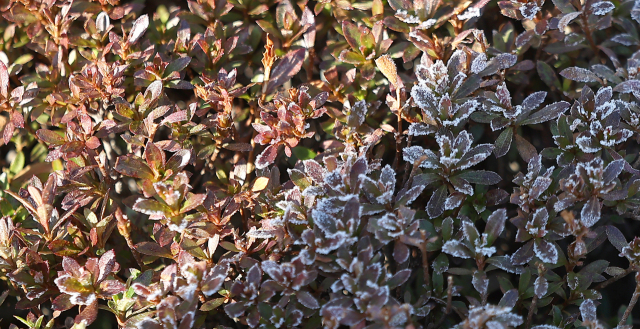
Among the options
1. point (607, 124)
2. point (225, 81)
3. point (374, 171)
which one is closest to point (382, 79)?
point (374, 171)

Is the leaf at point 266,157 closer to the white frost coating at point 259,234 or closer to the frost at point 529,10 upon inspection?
the white frost coating at point 259,234

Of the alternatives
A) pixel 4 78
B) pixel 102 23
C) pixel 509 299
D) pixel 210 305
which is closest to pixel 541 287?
pixel 509 299

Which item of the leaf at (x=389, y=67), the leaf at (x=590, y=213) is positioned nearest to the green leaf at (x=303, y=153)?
the leaf at (x=389, y=67)

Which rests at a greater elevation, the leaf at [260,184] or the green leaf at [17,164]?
the leaf at [260,184]

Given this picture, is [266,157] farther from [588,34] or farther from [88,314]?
[588,34]

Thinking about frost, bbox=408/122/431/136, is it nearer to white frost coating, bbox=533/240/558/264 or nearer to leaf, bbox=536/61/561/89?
white frost coating, bbox=533/240/558/264

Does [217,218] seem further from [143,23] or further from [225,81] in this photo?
[143,23]

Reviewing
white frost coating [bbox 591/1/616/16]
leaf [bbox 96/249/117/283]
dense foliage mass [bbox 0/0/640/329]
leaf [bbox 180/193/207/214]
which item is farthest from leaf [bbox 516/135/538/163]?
leaf [bbox 96/249/117/283]
